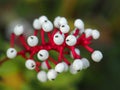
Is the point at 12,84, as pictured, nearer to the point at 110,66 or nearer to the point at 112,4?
the point at 110,66

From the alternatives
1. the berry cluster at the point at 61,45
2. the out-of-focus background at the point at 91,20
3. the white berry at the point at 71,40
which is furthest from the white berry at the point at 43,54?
the out-of-focus background at the point at 91,20

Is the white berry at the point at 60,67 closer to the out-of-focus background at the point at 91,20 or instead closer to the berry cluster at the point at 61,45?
the berry cluster at the point at 61,45

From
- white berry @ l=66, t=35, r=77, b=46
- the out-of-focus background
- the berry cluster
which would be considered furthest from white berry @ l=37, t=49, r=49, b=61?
the out-of-focus background

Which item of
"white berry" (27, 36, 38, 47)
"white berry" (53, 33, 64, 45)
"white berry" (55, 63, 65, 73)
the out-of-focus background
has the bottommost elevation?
"white berry" (55, 63, 65, 73)

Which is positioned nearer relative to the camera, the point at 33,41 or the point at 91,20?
the point at 33,41

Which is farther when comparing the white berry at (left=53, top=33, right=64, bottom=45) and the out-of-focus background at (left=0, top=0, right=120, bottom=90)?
the out-of-focus background at (left=0, top=0, right=120, bottom=90)

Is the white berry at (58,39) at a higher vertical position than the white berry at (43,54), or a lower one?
higher

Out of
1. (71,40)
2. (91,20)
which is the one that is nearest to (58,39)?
(71,40)

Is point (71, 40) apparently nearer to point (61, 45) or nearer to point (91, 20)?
point (61, 45)

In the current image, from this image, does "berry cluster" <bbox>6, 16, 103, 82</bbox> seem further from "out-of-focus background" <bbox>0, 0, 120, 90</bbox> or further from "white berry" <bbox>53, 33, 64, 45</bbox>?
"out-of-focus background" <bbox>0, 0, 120, 90</bbox>

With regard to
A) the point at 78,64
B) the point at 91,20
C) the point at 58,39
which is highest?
the point at 91,20

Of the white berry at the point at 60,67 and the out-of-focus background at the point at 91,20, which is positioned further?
the out-of-focus background at the point at 91,20

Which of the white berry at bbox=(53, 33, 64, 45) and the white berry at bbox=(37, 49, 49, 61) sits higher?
the white berry at bbox=(53, 33, 64, 45)
